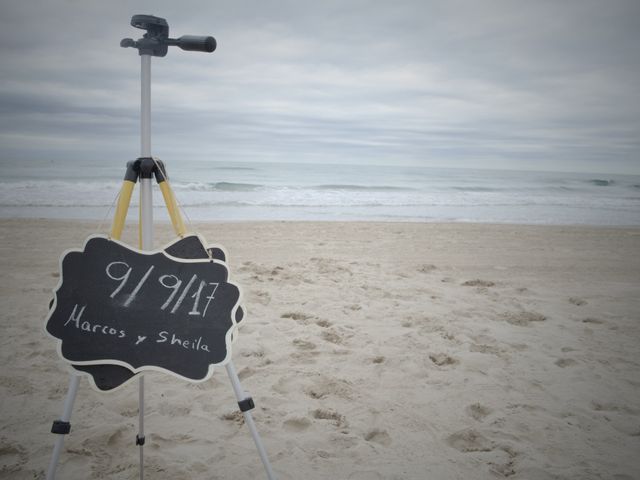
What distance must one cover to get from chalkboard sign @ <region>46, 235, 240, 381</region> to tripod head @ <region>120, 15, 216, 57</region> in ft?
2.71

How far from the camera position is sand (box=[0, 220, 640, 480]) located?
7.66 feet

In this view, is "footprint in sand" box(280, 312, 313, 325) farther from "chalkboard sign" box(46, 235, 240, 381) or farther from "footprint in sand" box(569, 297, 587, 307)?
"footprint in sand" box(569, 297, 587, 307)

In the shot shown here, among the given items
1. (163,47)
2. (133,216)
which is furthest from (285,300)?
(133,216)

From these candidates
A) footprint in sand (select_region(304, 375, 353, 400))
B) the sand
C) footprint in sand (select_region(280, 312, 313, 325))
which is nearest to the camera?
the sand

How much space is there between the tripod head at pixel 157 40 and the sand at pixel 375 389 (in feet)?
7.08

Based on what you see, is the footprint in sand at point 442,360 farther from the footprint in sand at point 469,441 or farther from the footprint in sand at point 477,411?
the footprint in sand at point 469,441

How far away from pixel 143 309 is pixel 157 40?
1.14 metres

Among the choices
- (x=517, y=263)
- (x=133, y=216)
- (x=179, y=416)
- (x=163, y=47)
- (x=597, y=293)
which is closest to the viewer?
(x=163, y=47)

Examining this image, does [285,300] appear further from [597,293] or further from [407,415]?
[597,293]

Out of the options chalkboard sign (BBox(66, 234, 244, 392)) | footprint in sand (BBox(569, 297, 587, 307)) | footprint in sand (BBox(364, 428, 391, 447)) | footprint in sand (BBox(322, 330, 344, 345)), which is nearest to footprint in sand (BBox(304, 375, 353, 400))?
footprint in sand (BBox(364, 428, 391, 447))

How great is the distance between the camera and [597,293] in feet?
18.4

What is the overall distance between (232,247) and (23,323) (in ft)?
13.9

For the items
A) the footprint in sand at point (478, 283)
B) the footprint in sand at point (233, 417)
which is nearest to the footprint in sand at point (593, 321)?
the footprint in sand at point (478, 283)

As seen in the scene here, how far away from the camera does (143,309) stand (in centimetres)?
171
